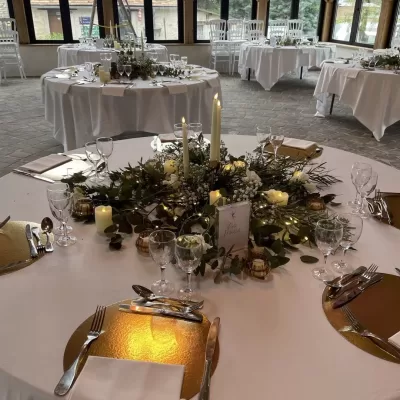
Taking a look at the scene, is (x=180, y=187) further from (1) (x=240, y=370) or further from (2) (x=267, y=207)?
(1) (x=240, y=370)

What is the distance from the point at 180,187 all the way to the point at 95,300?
47 centimetres

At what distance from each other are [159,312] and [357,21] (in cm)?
937

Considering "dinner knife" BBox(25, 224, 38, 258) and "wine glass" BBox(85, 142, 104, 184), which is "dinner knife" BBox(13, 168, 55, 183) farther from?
"dinner knife" BBox(25, 224, 38, 258)

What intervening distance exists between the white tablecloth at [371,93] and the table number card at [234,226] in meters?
4.12

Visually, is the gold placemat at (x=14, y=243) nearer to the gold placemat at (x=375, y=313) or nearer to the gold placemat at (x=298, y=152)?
the gold placemat at (x=375, y=313)

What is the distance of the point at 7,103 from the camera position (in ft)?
20.5

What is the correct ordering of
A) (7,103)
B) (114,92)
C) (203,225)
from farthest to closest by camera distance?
(7,103) < (114,92) < (203,225)

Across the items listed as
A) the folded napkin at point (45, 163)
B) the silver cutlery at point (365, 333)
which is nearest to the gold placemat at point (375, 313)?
the silver cutlery at point (365, 333)

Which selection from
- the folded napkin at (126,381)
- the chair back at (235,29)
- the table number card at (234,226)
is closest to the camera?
the folded napkin at (126,381)

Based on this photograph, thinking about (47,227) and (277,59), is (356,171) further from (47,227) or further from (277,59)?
(277,59)

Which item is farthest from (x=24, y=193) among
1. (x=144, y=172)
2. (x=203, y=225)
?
(x=203, y=225)

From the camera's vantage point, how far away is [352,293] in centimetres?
102

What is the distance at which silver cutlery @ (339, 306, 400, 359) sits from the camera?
33.8 inches

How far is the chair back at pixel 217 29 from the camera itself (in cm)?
861
